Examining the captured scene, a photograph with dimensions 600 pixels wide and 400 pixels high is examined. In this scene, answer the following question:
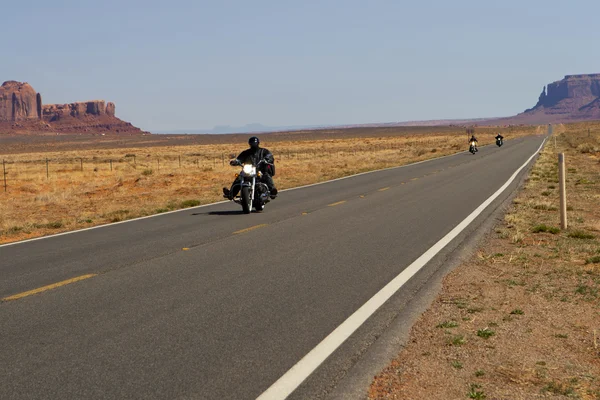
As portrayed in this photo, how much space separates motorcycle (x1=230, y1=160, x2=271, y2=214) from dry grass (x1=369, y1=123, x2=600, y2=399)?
20.6 feet

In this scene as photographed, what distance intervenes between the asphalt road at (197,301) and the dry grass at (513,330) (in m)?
0.51

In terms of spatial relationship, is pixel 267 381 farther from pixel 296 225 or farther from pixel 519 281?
pixel 296 225

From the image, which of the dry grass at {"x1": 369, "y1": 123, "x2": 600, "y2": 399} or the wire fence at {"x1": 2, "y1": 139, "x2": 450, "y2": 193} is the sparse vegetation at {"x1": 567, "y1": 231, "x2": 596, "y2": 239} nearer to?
the dry grass at {"x1": 369, "y1": 123, "x2": 600, "y2": 399}

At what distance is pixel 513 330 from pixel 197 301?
3142 millimetres

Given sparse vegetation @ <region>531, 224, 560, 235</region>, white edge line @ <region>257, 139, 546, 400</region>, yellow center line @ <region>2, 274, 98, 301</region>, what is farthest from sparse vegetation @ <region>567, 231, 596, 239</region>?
yellow center line @ <region>2, 274, 98, 301</region>

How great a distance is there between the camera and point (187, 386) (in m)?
4.91

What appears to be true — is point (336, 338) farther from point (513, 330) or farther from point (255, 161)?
point (255, 161)

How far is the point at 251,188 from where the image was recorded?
16.7m

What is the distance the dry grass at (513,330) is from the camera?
4.99 meters

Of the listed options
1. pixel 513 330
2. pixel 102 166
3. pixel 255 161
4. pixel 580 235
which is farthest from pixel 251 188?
pixel 102 166

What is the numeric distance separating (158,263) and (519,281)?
187 inches

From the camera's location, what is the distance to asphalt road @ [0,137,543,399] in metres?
5.14

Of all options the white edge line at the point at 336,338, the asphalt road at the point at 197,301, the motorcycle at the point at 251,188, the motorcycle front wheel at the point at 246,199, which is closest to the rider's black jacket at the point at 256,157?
the motorcycle at the point at 251,188

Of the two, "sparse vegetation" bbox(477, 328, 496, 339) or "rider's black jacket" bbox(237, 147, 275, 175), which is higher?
"rider's black jacket" bbox(237, 147, 275, 175)
